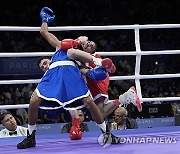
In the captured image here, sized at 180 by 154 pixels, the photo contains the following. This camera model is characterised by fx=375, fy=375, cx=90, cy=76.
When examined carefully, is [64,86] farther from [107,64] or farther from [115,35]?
[115,35]

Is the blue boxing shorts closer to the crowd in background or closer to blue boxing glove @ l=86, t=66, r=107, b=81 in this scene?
blue boxing glove @ l=86, t=66, r=107, b=81

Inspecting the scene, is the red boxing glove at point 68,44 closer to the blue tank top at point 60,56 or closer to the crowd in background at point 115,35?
the blue tank top at point 60,56

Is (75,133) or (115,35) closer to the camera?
(75,133)

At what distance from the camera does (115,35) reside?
1013cm

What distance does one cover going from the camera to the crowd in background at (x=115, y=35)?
774 cm

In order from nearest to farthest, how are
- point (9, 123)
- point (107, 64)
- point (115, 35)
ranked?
point (107, 64) < point (9, 123) < point (115, 35)

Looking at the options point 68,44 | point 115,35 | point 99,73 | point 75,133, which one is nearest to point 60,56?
point 68,44

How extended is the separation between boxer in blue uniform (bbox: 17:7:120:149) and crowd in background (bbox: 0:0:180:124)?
4.18 m

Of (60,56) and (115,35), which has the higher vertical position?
(115,35)

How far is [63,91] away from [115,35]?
796cm
